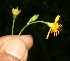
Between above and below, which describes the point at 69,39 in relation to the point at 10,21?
below

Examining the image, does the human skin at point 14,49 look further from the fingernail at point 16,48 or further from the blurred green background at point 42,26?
the blurred green background at point 42,26

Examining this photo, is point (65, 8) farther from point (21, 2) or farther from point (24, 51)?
point (24, 51)

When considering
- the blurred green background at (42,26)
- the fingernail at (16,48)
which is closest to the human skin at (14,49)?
the fingernail at (16,48)

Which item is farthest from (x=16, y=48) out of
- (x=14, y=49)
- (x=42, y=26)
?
(x=42, y=26)

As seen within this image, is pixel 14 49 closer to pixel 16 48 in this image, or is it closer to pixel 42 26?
pixel 16 48

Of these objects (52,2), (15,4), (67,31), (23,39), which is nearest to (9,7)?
(15,4)

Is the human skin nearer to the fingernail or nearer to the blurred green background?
the fingernail

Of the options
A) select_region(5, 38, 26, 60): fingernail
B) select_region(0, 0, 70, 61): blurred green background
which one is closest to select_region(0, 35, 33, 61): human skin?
select_region(5, 38, 26, 60): fingernail
